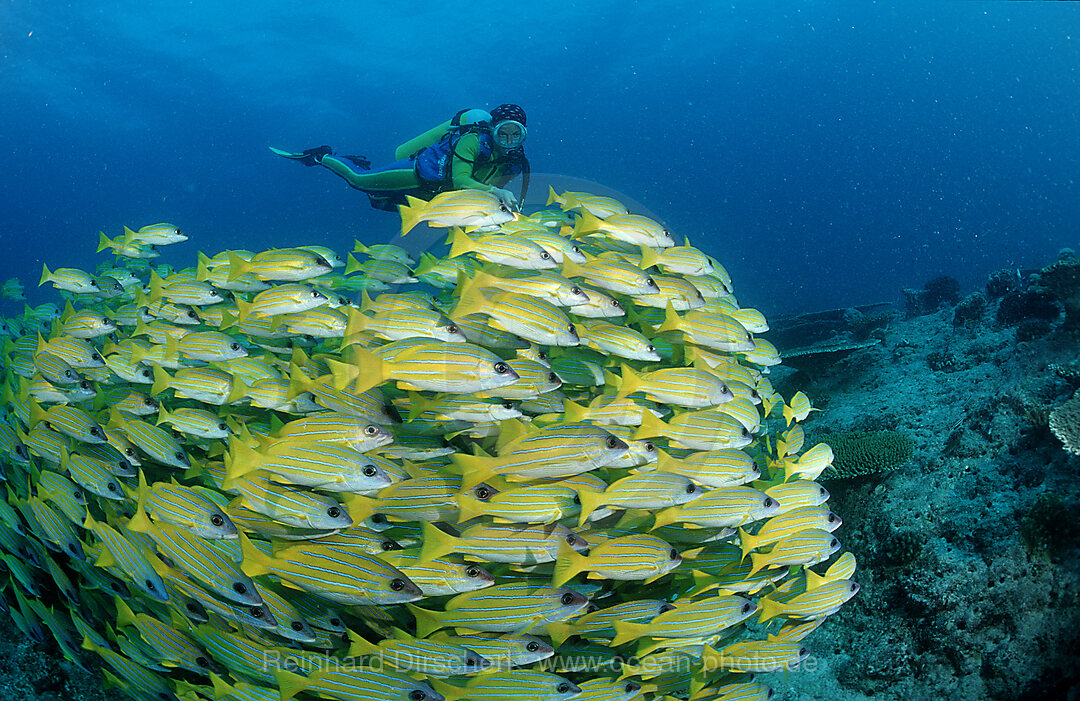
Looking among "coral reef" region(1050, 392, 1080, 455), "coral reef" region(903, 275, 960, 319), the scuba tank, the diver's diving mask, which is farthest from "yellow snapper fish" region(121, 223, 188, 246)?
"coral reef" region(903, 275, 960, 319)

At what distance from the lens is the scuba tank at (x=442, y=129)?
26.8 feet

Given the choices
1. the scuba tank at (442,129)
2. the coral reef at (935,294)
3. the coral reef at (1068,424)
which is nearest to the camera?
the coral reef at (1068,424)

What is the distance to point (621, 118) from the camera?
100 meters

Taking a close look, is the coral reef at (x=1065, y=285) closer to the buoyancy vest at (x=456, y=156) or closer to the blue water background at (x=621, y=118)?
the blue water background at (x=621, y=118)

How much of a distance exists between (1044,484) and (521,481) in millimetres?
4006

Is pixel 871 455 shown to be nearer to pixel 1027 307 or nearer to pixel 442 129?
pixel 1027 307

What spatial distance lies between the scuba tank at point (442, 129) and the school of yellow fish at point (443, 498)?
201 inches

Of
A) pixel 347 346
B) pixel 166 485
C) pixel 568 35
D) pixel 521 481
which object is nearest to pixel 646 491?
pixel 521 481

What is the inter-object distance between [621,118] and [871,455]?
107 meters

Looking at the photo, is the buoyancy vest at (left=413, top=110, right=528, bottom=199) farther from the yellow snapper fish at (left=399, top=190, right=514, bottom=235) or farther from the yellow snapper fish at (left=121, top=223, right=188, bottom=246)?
the yellow snapper fish at (left=399, top=190, right=514, bottom=235)

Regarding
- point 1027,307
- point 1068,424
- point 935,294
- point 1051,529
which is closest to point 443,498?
point 1051,529

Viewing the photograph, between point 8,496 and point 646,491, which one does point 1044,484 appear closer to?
point 646,491

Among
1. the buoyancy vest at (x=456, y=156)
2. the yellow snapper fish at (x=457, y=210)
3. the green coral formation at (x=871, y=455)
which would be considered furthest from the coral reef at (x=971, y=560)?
the buoyancy vest at (x=456, y=156)

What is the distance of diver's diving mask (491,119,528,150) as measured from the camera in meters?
7.35
